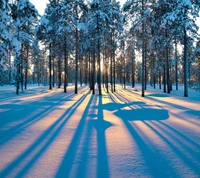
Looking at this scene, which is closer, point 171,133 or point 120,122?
point 171,133

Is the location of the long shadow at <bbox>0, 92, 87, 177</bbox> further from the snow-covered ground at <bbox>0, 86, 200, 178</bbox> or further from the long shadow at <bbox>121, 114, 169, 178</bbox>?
the long shadow at <bbox>121, 114, 169, 178</bbox>

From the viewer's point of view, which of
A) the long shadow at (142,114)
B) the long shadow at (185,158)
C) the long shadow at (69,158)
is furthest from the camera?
the long shadow at (142,114)

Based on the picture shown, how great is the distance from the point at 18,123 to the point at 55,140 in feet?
8.46

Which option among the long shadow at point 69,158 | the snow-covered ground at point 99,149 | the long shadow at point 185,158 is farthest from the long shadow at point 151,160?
the long shadow at point 69,158

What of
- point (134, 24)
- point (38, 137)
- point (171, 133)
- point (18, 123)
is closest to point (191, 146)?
point (171, 133)

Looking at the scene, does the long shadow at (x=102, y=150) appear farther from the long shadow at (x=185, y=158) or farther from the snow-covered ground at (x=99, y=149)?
the long shadow at (x=185, y=158)

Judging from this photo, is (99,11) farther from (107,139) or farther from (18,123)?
(107,139)

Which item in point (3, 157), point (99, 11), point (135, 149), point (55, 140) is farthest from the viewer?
point (99, 11)

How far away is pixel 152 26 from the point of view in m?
19.4

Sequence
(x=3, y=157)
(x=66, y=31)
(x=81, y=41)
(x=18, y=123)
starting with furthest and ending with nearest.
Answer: (x=81, y=41), (x=66, y=31), (x=18, y=123), (x=3, y=157)

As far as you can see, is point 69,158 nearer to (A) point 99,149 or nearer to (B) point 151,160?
(A) point 99,149

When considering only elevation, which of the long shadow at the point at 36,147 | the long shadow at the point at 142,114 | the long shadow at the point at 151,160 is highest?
the long shadow at the point at 142,114

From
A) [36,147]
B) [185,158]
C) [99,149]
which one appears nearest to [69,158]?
[99,149]

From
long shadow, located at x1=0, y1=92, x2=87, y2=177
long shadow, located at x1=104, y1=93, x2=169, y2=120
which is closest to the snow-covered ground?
long shadow, located at x1=0, y1=92, x2=87, y2=177
